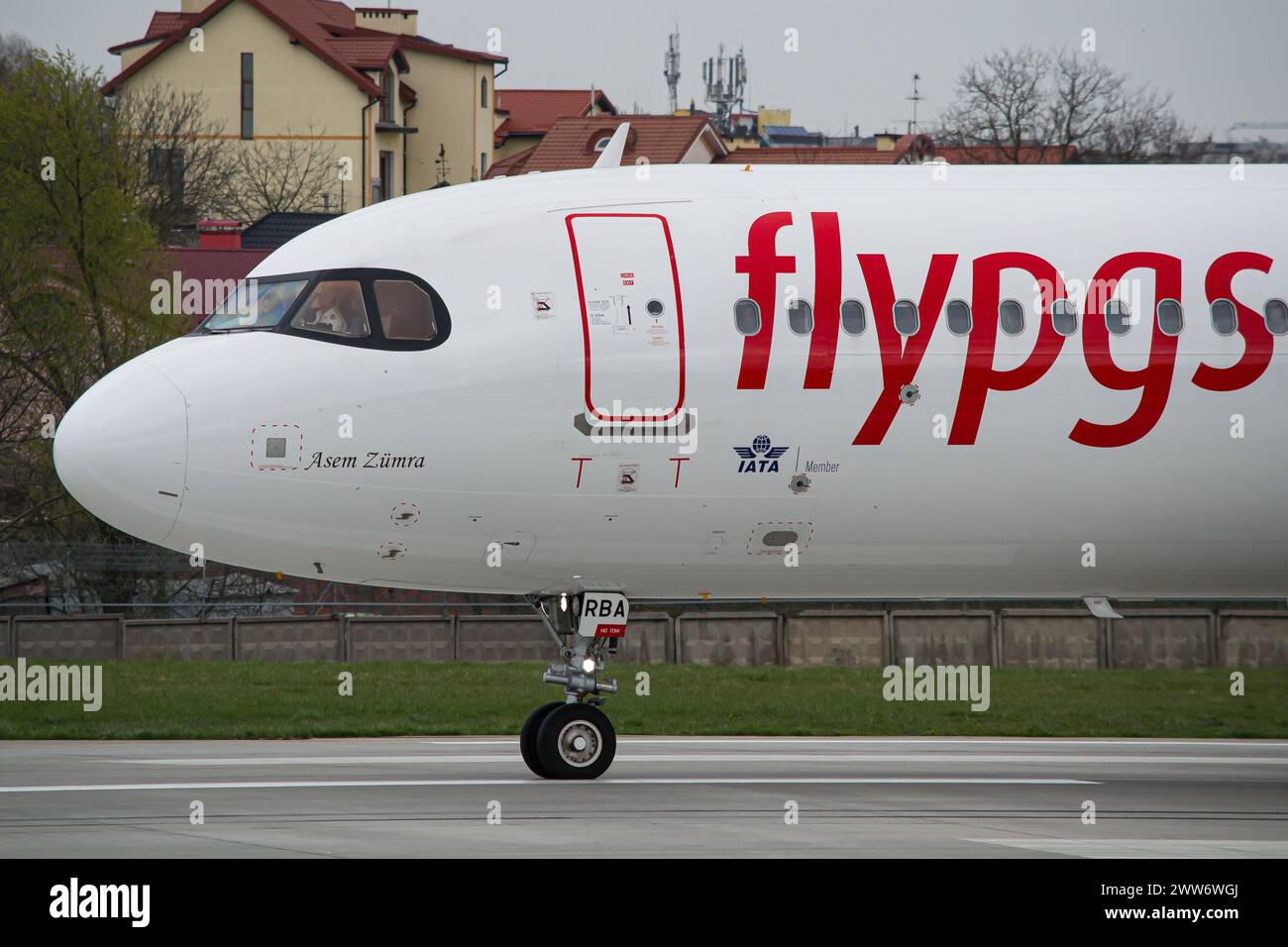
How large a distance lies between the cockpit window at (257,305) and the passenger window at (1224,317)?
7.75 m

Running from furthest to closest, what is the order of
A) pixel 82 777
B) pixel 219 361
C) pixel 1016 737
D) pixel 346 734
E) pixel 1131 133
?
1. pixel 1131 133
2. pixel 1016 737
3. pixel 346 734
4. pixel 82 777
5. pixel 219 361

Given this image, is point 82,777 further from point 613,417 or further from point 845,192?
point 845,192

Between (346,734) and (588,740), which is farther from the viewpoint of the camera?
(346,734)

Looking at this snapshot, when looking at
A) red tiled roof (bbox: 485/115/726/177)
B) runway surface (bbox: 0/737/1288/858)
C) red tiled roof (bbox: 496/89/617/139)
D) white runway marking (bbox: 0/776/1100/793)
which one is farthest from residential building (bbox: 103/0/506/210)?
white runway marking (bbox: 0/776/1100/793)

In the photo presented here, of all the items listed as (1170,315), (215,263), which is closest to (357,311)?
(1170,315)

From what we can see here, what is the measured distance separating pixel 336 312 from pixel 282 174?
7250cm

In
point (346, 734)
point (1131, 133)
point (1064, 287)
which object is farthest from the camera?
point (1131, 133)

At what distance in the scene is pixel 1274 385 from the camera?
15227 millimetres

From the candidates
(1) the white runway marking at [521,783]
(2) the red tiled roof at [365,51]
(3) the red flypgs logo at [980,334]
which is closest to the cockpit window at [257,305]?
(3) the red flypgs logo at [980,334]

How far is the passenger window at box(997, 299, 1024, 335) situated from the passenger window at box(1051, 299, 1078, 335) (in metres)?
0.28

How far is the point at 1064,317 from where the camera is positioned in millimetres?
15047

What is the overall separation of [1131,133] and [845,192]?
51284 millimetres

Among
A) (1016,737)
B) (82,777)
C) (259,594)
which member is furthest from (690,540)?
(259,594)

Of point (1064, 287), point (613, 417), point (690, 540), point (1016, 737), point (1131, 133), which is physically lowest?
point (1016, 737)
